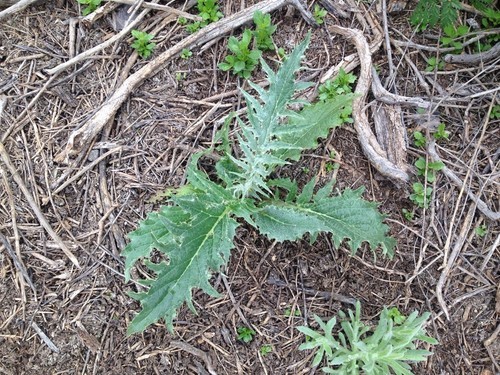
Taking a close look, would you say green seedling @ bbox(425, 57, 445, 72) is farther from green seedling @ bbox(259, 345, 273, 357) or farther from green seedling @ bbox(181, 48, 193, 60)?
green seedling @ bbox(259, 345, 273, 357)

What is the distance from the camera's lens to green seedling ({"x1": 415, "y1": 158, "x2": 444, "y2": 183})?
2630 millimetres

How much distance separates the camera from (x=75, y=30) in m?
2.74

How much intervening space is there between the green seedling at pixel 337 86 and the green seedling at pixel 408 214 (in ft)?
2.33

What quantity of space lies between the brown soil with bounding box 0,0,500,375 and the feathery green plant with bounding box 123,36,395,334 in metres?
0.21

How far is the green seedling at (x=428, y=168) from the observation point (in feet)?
8.63

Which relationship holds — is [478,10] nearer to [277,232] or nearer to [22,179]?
[277,232]

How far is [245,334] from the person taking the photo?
2566 millimetres

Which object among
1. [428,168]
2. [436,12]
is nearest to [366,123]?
[428,168]

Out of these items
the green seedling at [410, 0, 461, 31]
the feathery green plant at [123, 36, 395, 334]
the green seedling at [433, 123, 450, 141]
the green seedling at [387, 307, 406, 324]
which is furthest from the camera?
the green seedling at [433, 123, 450, 141]

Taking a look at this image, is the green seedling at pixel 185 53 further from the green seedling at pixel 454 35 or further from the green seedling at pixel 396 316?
the green seedling at pixel 396 316

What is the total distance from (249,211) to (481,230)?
4.36ft

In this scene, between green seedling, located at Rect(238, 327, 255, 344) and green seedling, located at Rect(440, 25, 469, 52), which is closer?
green seedling, located at Rect(238, 327, 255, 344)

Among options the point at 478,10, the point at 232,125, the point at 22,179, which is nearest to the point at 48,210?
the point at 22,179

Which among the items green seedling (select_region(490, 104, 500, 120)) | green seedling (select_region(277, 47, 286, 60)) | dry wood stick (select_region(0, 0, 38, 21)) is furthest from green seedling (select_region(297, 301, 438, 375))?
dry wood stick (select_region(0, 0, 38, 21))
